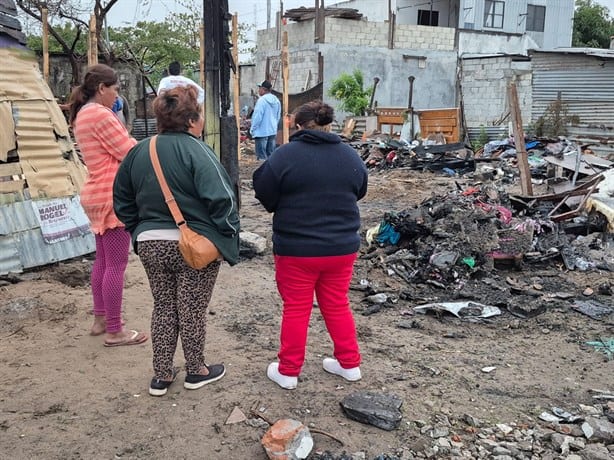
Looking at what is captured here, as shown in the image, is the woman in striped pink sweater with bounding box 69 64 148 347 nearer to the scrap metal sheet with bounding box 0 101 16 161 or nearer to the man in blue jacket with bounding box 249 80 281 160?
the scrap metal sheet with bounding box 0 101 16 161

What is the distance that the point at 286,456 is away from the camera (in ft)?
9.32

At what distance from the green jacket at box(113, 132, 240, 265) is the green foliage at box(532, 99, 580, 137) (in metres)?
16.5

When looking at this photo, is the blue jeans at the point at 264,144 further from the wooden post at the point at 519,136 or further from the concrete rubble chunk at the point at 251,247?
the concrete rubble chunk at the point at 251,247

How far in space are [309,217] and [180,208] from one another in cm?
72

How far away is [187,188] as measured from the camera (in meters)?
3.11

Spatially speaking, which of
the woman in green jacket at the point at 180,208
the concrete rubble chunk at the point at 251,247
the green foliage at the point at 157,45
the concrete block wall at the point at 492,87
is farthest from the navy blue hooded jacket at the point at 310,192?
the concrete block wall at the point at 492,87

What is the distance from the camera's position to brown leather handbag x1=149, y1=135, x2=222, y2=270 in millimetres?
3055

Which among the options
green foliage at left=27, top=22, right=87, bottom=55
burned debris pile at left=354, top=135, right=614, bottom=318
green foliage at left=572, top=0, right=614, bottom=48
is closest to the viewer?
burned debris pile at left=354, top=135, right=614, bottom=318

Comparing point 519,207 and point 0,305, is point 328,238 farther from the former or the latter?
point 519,207

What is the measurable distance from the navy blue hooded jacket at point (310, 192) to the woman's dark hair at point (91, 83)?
1.28 metres

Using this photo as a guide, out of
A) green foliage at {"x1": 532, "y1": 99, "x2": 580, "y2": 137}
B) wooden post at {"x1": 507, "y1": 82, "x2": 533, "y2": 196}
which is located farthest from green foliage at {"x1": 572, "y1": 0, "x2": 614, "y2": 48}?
wooden post at {"x1": 507, "y1": 82, "x2": 533, "y2": 196}

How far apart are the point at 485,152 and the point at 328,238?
13.5 metres

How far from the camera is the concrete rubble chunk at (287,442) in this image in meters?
2.85

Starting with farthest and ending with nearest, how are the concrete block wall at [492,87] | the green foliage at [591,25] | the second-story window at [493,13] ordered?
the green foliage at [591,25] < the second-story window at [493,13] < the concrete block wall at [492,87]
